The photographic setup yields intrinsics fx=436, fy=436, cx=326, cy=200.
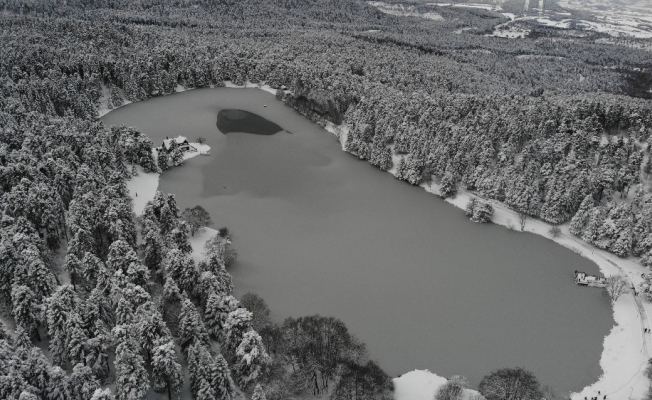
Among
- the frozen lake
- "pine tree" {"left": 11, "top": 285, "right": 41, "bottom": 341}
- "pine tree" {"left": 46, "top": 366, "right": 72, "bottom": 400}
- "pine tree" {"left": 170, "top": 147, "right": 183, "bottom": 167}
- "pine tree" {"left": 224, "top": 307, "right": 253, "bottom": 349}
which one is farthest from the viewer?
"pine tree" {"left": 170, "top": 147, "right": 183, "bottom": 167}

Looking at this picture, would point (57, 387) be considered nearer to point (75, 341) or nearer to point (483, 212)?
point (75, 341)

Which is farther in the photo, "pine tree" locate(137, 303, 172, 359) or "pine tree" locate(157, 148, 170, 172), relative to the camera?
"pine tree" locate(157, 148, 170, 172)

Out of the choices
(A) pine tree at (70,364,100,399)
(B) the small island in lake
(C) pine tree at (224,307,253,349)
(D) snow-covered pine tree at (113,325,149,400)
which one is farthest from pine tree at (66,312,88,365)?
(B) the small island in lake

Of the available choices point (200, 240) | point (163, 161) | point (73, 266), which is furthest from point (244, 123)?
point (73, 266)

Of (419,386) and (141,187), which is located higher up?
(141,187)

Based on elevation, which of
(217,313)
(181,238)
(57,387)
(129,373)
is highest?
(57,387)

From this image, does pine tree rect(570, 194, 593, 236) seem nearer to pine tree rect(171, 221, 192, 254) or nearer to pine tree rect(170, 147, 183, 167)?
pine tree rect(171, 221, 192, 254)

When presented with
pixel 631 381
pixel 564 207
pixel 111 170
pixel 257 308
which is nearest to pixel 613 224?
pixel 564 207
